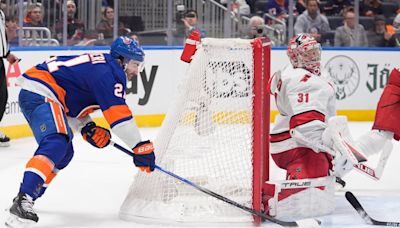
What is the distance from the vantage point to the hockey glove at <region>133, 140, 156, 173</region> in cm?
445

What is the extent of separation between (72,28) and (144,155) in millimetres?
4436

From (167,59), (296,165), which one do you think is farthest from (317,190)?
(167,59)

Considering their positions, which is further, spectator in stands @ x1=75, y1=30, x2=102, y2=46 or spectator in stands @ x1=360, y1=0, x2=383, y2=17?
spectator in stands @ x1=360, y1=0, x2=383, y2=17

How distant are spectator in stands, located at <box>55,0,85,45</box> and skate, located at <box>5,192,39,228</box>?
440 cm

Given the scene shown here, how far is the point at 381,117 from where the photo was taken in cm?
532

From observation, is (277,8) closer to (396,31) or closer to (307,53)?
(396,31)

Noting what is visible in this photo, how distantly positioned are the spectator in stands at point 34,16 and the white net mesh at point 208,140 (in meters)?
3.63

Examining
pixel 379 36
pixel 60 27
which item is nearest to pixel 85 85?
pixel 60 27

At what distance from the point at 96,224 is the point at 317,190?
106 centimetres

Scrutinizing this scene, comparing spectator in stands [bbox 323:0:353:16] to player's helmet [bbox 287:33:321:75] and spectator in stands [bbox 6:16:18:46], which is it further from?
player's helmet [bbox 287:33:321:75]

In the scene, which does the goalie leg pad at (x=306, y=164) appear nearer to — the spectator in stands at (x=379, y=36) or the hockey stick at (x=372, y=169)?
the hockey stick at (x=372, y=169)

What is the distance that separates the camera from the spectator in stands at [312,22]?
9.76m

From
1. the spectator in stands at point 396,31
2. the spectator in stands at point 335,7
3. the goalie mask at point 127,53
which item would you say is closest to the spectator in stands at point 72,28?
the spectator in stands at point 335,7

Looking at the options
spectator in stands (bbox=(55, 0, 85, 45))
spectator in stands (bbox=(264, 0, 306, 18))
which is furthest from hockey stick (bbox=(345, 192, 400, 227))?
spectator in stands (bbox=(264, 0, 306, 18))
